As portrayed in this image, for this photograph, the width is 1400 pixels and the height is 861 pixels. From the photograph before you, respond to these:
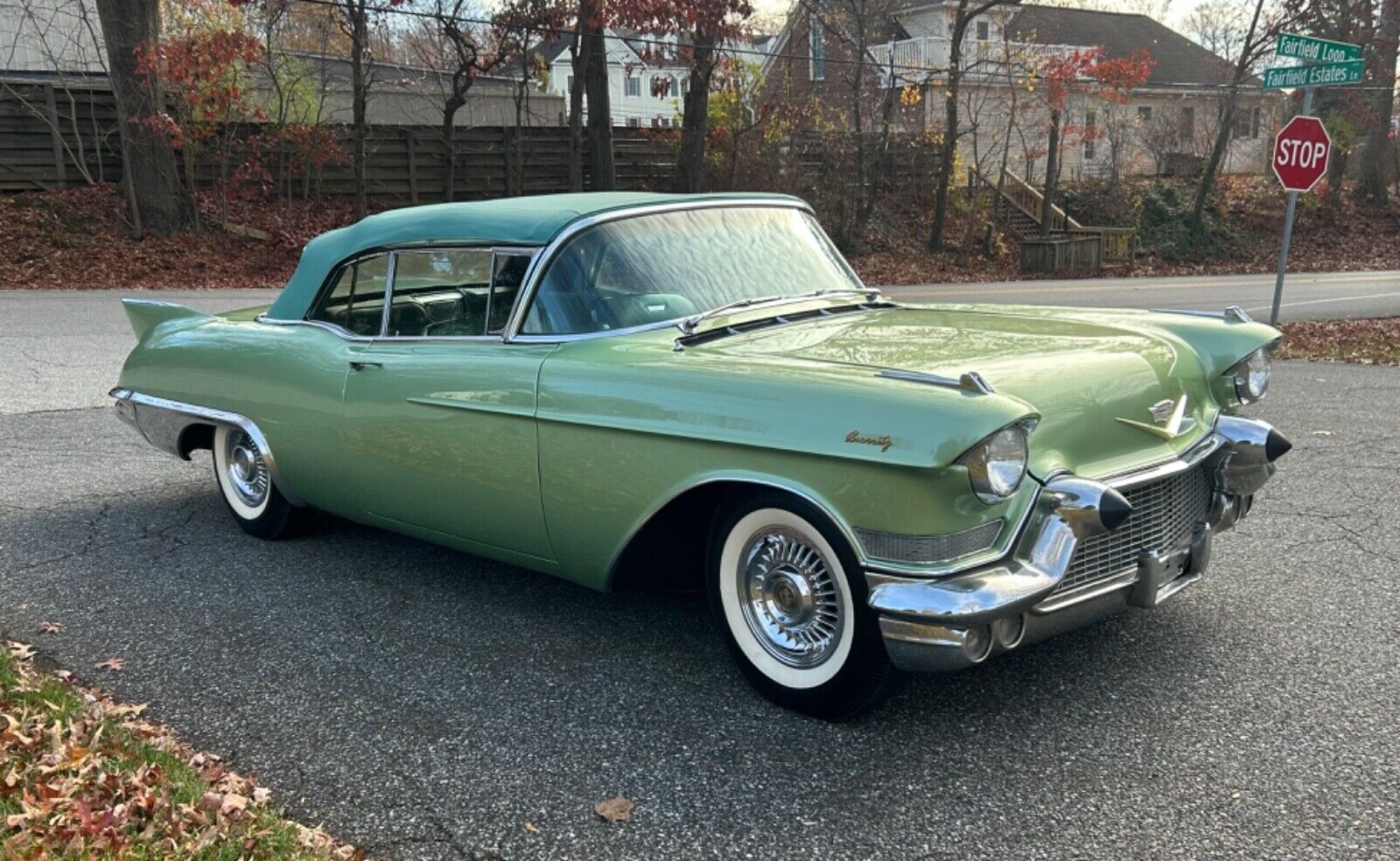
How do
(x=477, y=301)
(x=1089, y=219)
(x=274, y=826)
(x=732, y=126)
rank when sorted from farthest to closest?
(x=1089, y=219)
(x=732, y=126)
(x=477, y=301)
(x=274, y=826)

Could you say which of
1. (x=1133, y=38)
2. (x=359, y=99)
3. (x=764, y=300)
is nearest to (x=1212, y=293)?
(x=359, y=99)

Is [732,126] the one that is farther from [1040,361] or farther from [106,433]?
[1040,361]

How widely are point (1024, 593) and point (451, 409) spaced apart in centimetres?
211

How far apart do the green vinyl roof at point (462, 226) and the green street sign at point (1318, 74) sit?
782 cm

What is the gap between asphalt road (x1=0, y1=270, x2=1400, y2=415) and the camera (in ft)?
29.2

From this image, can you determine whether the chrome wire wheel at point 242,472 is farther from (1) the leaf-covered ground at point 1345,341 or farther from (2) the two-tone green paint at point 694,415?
(1) the leaf-covered ground at point 1345,341

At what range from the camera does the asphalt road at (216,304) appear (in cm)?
891

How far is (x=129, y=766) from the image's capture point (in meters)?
2.97

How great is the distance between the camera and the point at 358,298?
15.4ft

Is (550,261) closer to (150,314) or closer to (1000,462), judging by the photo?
(1000,462)

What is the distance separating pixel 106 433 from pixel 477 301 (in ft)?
14.1

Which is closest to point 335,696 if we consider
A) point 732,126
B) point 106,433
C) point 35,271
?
point 106,433

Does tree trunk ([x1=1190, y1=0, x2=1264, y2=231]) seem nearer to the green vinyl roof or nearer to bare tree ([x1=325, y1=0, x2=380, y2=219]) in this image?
bare tree ([x1=325, y1=0, x2=380, y2=219])

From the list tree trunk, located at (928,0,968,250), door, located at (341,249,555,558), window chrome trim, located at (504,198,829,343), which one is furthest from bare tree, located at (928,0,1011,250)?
door, located at (341,249,555,558)
